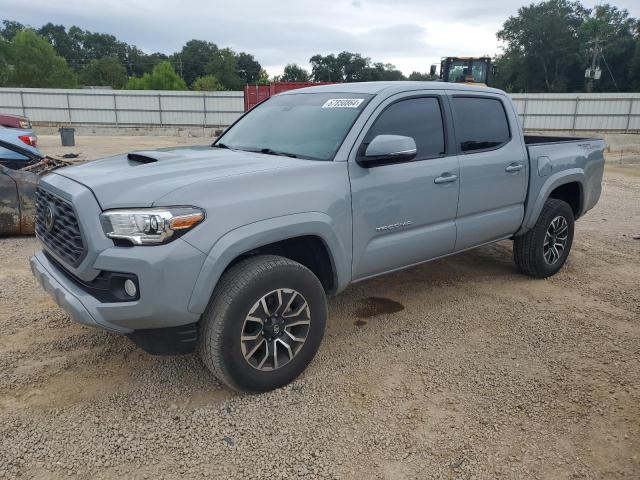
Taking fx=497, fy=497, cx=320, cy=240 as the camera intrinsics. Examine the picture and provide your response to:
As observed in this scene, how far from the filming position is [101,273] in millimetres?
2586

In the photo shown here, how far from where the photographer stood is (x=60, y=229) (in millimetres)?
2875

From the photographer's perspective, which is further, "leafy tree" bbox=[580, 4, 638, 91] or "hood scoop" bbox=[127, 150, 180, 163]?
"leafy tree" bbox=[580, 4, 638, 91]

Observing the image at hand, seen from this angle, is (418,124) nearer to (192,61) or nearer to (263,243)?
(263,243)

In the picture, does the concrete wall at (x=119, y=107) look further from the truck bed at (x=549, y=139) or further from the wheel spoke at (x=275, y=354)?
the wheel spoke at (x=275, y=354)

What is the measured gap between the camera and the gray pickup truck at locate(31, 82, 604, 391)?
2.54 m

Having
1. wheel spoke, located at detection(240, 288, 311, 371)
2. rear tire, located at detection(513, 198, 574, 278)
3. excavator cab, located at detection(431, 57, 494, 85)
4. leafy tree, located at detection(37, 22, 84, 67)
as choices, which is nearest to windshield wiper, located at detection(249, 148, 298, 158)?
wheel spoke, located at detection(240, 288, 311, 371)

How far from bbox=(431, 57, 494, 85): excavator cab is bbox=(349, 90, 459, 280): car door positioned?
637 inches

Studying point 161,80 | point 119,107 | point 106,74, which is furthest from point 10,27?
point 119,107

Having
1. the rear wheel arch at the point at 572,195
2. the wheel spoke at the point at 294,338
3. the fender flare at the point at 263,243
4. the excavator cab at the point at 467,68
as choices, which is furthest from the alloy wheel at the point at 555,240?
the excavator cab at the point at 467,68

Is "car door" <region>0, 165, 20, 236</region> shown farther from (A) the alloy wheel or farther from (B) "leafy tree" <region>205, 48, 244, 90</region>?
(B) "leafy tree" <region>205, 48, 244, 90</region>

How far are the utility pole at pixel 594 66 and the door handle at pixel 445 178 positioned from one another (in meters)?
54.6

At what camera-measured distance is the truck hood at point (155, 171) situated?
2.59 m

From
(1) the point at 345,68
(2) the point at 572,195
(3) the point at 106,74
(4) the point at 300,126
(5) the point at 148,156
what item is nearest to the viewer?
(5) the point at 148,156

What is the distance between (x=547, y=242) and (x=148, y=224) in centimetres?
404
